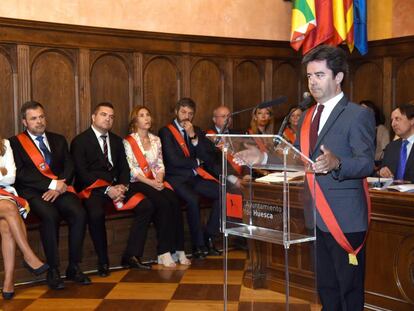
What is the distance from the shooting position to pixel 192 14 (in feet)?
23.3

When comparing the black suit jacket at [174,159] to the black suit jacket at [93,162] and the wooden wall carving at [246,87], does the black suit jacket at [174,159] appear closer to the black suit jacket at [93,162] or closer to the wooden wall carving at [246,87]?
the black suit jacket at [93,162]

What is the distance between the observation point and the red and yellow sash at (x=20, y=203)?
16.2 feet

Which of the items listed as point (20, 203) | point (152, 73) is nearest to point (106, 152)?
point (20, 203)

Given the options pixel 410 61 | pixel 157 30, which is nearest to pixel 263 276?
pixel 157 30

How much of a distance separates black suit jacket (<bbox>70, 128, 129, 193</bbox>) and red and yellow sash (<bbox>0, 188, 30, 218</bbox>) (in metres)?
0.78

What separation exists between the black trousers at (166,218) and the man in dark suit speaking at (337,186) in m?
3.03

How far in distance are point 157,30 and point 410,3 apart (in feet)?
9.52

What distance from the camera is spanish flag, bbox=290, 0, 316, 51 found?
286 inches

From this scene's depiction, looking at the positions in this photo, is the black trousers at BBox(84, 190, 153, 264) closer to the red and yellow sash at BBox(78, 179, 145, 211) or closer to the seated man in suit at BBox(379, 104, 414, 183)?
the red and yellow sash at BBox(78, 179, 145, 211)

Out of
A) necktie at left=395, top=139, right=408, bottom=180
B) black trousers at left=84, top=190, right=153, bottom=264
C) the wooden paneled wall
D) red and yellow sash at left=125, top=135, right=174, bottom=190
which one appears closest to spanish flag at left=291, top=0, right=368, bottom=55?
the wooden paneled wall

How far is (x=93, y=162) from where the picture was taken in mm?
5836

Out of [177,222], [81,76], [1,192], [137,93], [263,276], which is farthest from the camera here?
[137,93]

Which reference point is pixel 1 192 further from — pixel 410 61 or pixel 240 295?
pixel 410 61

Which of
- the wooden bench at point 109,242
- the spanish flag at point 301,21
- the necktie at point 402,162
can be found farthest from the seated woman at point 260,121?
the necktie at point 402,162
